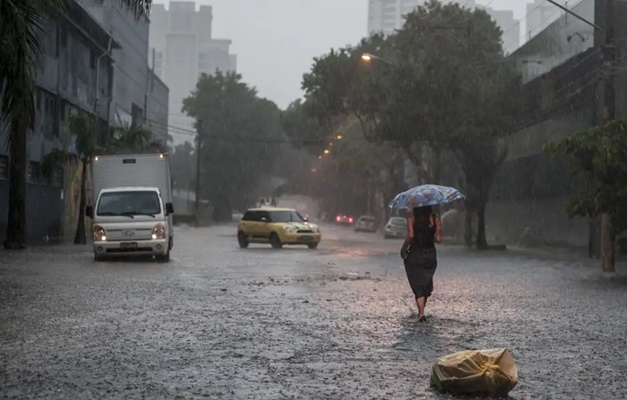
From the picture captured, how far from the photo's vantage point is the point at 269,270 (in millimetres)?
23094

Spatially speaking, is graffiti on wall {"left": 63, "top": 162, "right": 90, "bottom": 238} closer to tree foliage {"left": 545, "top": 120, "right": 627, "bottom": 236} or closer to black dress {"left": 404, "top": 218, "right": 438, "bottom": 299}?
tree foliage {"left": 545, "top": 120, "right": 627, "bottom": 236}

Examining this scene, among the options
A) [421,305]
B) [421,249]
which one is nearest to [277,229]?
[421,249]

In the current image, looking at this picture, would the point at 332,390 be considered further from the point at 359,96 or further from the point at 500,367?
the point at 359,96

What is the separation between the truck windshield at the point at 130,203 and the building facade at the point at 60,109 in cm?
891

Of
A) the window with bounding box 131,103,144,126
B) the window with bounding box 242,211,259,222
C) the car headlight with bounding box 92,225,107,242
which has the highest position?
the window with bounding box 131,103,144,126

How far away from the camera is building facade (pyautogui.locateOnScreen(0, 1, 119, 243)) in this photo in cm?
3691

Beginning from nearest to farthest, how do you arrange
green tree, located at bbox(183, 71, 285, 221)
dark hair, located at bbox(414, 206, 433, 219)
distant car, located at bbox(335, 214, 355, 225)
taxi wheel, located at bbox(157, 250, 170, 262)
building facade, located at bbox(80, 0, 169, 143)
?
1. dark hair, located at bbox(414, 206, 433, 219)
2. taxi wheel, located at bbox(157, 250, 170, 262)
3. building facade, located at bbox(80, 0, 169, 143)
4. green tree, located at bbox(183, 71, 285, 221)
5. distant car, located at bbox(335, 214, 355, 225)

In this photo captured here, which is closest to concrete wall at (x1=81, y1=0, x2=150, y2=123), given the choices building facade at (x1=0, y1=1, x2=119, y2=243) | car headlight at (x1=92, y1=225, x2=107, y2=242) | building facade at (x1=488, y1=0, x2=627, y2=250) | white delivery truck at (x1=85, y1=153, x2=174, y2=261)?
building facade at (x1=0, y1=1, x2=119, y2=243)

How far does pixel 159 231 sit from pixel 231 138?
6962 centimetres

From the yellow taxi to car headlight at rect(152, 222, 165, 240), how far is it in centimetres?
1151

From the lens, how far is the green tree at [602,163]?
19797 millimetres

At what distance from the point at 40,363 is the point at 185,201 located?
407 ft

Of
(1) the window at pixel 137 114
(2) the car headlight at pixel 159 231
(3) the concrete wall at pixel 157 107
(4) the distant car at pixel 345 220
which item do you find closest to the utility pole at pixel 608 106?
(2) the car headlight at pixel 159 231

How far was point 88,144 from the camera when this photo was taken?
3603 centimetres
